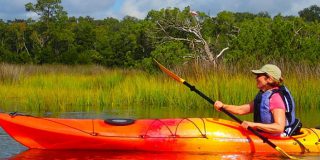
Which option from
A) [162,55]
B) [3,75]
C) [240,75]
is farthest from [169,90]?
[162,55]

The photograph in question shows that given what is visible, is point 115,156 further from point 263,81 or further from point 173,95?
point 173,95

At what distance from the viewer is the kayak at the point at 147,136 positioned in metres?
6.71

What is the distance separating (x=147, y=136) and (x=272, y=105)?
1490 mm

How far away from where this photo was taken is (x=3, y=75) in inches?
635

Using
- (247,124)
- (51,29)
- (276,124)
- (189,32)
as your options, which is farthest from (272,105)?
(51,29)

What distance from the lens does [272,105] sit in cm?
641

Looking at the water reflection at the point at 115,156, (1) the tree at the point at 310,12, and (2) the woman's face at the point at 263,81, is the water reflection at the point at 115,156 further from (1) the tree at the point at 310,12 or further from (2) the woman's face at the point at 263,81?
(1) the tree at the point at 310,12

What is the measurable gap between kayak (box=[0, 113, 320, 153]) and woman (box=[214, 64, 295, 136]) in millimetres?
238

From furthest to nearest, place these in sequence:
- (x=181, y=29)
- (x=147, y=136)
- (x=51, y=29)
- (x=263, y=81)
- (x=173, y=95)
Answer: (x=51, y=29)
(x=181, y=29)
(x=173, y=95)
(x=147, y=136)
(x=263, y=81)

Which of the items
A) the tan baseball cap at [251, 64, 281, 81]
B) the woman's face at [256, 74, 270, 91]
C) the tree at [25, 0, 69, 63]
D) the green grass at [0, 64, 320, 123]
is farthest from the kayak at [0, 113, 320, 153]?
the tree at [25, 0, 69, 63]

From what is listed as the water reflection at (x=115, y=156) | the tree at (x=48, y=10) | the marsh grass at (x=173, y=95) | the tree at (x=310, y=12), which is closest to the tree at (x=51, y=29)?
the tree at (x=48, y=10)

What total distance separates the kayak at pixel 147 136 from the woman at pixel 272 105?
24cm

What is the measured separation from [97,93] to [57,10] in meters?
32.7

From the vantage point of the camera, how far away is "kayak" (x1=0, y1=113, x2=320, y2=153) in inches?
264
